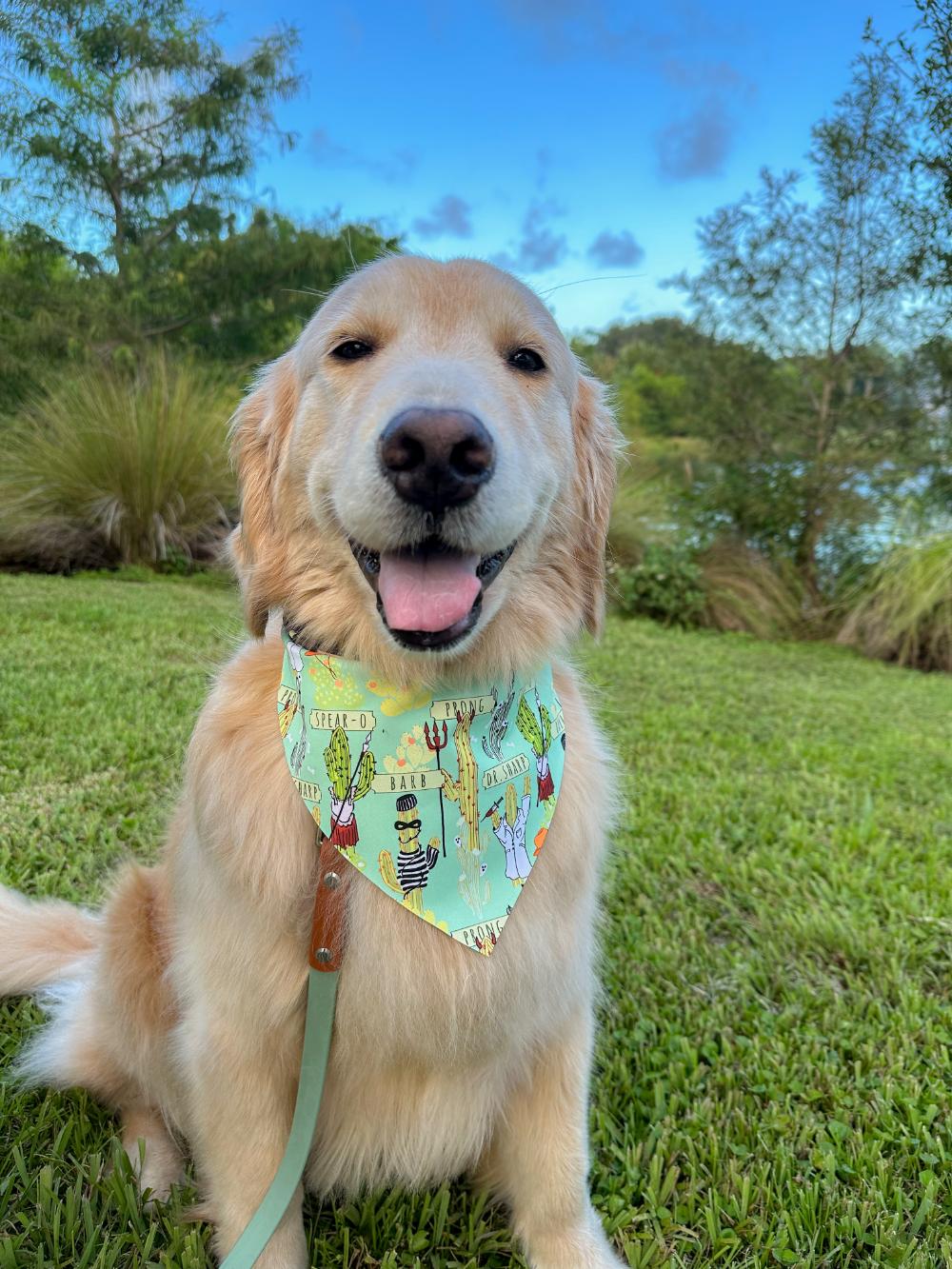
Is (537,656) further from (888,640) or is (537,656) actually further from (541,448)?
(888,640)

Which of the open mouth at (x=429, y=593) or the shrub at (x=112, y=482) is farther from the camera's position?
the shrub at (x=112, y=482)

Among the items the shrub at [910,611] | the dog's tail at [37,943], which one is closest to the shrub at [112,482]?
the shrub at [910,611]

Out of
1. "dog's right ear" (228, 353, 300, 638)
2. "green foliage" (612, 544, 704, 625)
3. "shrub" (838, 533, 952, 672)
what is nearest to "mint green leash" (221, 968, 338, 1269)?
"dog's right ear" (228, 353, 300, 638)

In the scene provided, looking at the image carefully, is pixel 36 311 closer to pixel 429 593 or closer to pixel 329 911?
pixel 429 593

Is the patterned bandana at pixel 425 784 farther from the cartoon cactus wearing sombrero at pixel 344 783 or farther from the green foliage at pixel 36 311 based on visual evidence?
the green foliage at pixel 36 311

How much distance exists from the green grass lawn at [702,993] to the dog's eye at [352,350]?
1.68 meters

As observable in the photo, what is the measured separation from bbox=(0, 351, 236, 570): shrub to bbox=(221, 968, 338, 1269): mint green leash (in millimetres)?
8649

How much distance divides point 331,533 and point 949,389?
37.1 ft

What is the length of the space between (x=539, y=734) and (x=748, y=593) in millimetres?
9024

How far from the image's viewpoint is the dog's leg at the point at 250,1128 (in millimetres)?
1400

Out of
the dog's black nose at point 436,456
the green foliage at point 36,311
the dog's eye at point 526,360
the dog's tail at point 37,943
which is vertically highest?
the green foliage at point 36,311

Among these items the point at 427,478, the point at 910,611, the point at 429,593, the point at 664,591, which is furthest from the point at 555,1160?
the point at 910,611

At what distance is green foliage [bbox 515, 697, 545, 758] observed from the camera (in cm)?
158

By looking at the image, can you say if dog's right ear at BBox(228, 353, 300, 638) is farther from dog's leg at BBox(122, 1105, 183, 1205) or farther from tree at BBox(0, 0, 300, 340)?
tree at BBox(0, 0, 300, 340)
